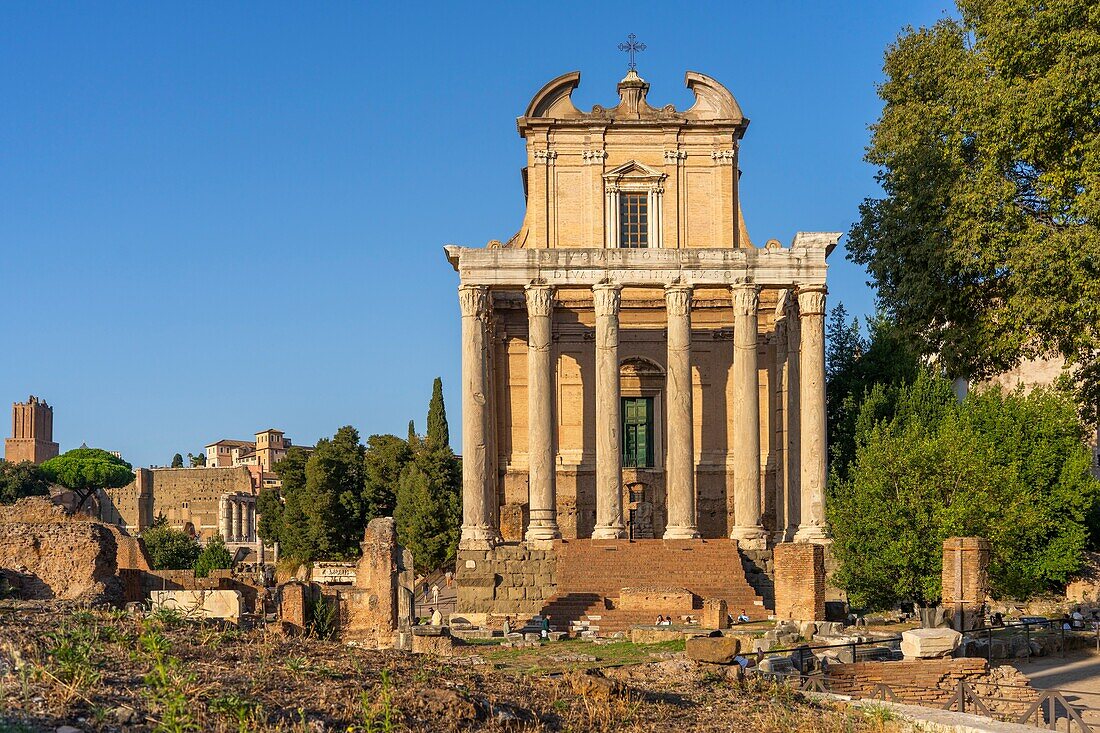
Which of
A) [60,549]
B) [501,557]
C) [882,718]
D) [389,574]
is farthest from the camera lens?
[501,557]

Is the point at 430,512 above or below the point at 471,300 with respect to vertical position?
below

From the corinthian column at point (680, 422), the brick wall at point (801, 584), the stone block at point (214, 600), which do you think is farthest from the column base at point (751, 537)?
the stone block at point (214, 600)

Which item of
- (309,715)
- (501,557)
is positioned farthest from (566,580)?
(309,715)

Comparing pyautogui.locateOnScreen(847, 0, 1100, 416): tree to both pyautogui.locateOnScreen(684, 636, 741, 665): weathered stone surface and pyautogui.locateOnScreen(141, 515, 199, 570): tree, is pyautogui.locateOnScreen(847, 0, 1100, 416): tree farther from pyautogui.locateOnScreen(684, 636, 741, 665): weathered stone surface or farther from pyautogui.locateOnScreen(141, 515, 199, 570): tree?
pyautogui.locateOnScreen(141, 515, 199, 570): tree

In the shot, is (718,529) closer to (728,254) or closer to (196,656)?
(728,254)

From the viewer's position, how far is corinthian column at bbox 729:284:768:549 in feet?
119

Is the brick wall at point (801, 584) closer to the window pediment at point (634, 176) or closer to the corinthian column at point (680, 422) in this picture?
the corinthian column at point (680, 422)

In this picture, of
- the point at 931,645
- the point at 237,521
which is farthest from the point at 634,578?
the point at 237,521

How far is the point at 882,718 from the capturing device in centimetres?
1338

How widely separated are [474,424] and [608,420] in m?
3.69

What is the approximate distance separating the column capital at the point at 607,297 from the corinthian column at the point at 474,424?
3.15 metres

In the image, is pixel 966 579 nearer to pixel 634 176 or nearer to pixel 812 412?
pixel 812 412

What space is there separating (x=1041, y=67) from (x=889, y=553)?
39.7 feet

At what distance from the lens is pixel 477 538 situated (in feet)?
116
